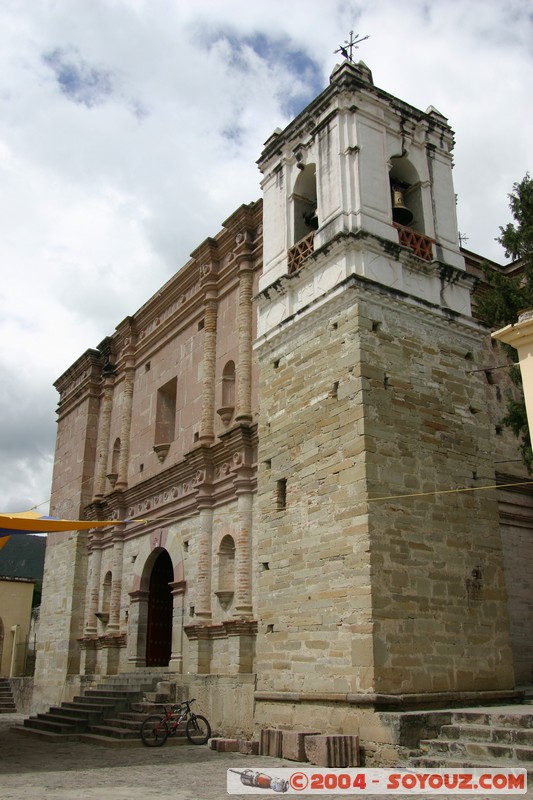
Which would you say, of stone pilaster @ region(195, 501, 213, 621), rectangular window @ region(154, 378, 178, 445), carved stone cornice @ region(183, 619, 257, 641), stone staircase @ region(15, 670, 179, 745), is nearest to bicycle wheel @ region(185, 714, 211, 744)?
stone staircase @ region(15, 670, 179, 745)

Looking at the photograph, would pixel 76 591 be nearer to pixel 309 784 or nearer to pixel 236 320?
pixel 236 320

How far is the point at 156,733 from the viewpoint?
36.0 feet

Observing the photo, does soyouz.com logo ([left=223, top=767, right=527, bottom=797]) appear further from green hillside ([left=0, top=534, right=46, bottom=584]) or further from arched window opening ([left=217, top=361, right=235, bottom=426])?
green hillside ([left=0, top=534, right=46, bottom=584])

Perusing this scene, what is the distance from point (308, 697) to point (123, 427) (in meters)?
9.83

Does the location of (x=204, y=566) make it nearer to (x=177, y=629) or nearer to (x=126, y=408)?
(x=177, y=629)

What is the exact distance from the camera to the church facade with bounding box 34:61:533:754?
9.41 metres

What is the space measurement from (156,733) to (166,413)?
760cm

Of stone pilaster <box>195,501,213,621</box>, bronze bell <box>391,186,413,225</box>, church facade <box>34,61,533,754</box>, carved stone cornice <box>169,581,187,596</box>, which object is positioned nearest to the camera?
church facade <box>34,61,533,754</box>

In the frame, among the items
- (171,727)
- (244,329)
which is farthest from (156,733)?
(244,329)

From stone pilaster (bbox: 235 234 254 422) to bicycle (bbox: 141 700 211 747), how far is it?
16.0ft

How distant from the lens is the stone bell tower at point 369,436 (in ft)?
30.3

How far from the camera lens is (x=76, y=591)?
59.9 feet

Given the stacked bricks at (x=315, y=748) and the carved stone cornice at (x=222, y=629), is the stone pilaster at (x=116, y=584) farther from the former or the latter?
the stacked bricks at (x=315, y=748)

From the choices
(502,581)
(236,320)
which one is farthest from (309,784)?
(236,320)
